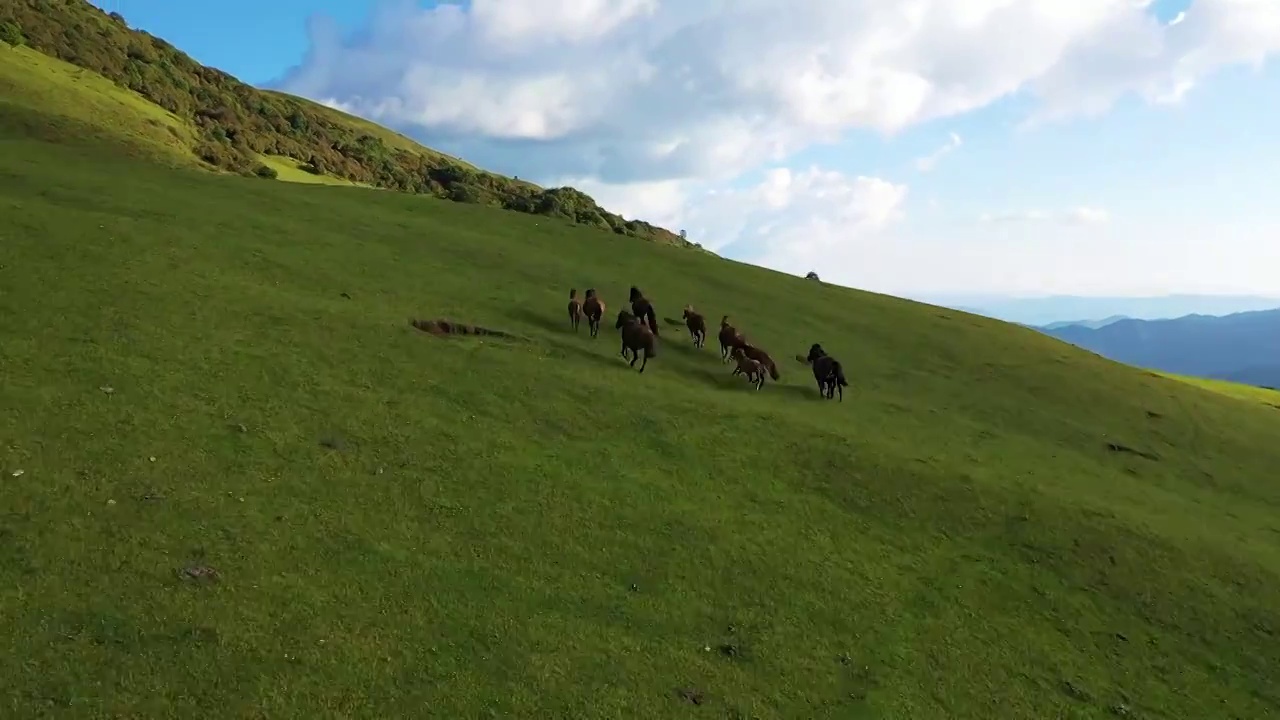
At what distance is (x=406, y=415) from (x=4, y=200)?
1593 centimetres

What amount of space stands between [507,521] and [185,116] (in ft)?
179

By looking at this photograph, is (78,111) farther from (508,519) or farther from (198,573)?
(198,573)

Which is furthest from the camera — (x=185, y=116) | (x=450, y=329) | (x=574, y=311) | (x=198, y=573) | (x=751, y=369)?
(x=185, y=116)

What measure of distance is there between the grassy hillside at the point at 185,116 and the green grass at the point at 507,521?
17.5 meters

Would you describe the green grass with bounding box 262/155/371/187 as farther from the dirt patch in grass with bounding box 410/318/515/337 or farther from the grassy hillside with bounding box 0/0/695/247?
the dirt patch in grass with bounding box 410/318/515/337

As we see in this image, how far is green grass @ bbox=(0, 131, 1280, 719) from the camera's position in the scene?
960 cm

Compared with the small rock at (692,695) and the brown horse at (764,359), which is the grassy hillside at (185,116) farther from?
the small rock at (692,695)

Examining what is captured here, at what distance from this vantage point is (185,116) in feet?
182

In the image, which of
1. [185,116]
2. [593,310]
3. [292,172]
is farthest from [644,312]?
[185,116]

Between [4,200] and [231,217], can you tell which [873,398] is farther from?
[4,200]

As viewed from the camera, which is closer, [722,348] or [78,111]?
[722,348]

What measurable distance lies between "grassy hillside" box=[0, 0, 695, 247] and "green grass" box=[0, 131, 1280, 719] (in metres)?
17.5

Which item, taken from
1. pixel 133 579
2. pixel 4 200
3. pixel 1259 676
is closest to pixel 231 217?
pixel 4 200

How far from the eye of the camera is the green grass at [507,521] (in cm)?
960
